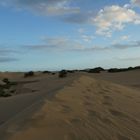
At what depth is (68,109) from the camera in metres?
6.49

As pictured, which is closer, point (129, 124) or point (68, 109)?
point (129, 124)

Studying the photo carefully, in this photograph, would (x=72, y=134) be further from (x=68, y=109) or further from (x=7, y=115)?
(x=7, y=115)

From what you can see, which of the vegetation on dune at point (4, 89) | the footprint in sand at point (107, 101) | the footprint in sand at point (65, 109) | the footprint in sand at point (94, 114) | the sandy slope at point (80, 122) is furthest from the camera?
the vegetation on dune at point (4, 89)

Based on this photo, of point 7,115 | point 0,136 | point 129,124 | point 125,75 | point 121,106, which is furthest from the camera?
point 125,75

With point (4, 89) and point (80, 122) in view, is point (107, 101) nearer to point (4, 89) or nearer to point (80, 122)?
point (80, 122)

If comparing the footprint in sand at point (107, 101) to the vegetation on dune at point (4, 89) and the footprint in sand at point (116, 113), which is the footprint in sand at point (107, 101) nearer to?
the footprint in sand at point (116, 113)

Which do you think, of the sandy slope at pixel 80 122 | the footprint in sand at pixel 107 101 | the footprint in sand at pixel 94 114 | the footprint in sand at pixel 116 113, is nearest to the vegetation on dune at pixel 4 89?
the footprint in sand at pixel 107 101

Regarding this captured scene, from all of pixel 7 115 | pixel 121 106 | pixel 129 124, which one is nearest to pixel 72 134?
pixel 129 124

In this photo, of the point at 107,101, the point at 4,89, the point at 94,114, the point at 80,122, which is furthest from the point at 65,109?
the point at 4,89

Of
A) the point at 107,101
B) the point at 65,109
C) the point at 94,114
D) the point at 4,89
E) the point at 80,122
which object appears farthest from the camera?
the point at 4,89

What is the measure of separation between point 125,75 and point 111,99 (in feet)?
66.5

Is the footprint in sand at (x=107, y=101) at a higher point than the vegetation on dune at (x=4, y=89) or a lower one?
higher

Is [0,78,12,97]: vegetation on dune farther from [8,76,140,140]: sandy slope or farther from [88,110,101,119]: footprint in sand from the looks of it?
[88,110,101,119]: footprint in sand

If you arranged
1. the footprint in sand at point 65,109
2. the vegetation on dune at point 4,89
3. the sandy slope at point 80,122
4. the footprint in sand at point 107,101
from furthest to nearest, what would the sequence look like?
the vegetation on dune at point 4,89
the footprint in sand at point 107,101
the footprint in sand at point 65,109
the sandy slope at point 80,122
